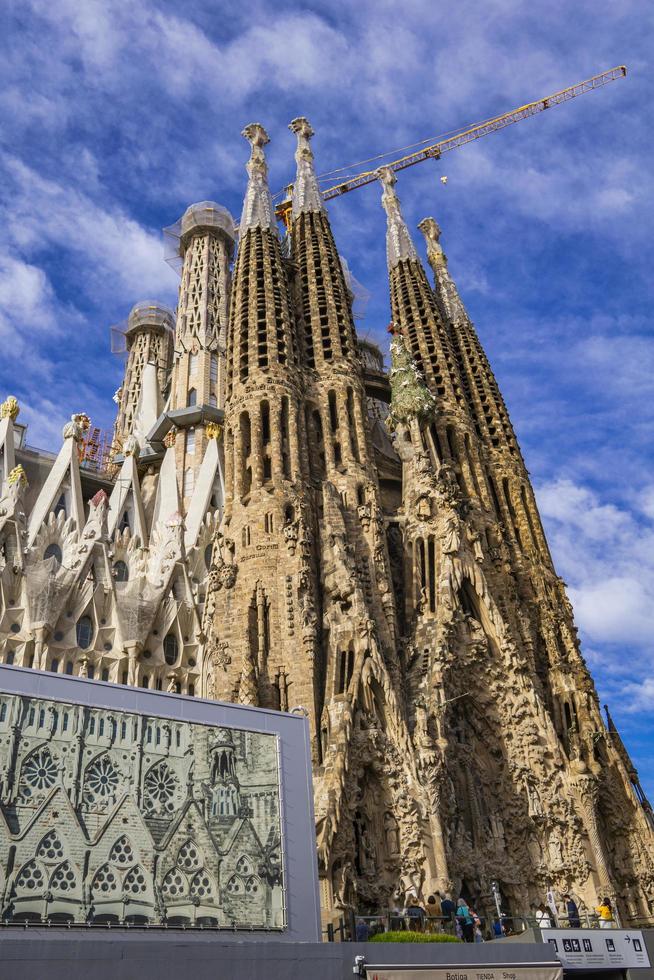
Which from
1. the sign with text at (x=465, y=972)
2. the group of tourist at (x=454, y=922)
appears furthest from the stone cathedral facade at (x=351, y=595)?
the sign with text at (x=465, y=972)

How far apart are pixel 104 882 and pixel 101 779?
5.16ft

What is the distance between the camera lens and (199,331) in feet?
140

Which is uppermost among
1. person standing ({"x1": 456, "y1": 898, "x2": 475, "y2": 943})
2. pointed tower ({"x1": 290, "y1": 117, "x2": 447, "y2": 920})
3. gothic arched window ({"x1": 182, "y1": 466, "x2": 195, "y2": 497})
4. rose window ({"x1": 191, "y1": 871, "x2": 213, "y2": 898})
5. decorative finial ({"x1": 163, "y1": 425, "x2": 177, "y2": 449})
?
decorative finial ({"x1": 163, "y1": 425, "x2": 177, "y2": 449})

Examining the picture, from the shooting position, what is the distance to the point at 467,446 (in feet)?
117

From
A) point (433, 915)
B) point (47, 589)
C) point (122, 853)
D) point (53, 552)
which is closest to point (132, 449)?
point (53, 552)

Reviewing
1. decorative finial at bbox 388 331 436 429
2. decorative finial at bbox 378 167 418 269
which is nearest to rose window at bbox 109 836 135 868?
decorative finial at bbox 388 331 436 429

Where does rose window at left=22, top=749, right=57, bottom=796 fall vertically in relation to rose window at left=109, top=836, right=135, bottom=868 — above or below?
above

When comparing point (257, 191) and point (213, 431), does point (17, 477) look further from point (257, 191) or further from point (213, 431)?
point (257, 191)

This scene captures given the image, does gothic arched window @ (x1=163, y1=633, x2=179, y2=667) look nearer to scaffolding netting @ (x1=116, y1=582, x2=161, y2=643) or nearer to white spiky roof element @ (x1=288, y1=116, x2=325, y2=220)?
scaffolding netting @ (x1=116, y1=582, x2=161, y2=643)

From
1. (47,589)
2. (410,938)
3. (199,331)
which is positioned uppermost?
(199,331)

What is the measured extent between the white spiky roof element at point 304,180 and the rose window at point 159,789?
3164 cm

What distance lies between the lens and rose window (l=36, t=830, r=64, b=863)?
A: 12.7m

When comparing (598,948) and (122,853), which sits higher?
(122,853)

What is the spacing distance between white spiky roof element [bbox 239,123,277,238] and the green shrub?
28775 mm
